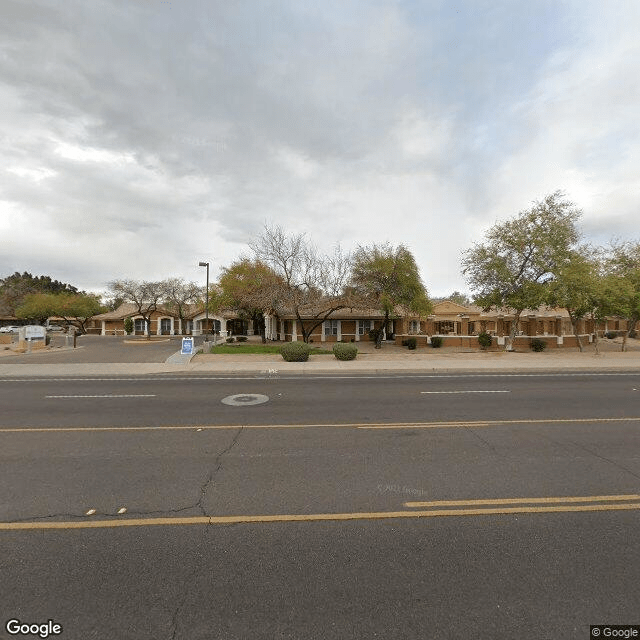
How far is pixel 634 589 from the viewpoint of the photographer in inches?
114

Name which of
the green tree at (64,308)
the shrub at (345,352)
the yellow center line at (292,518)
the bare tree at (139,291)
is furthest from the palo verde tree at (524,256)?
the green tree at (64,308)

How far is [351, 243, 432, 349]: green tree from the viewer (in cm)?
2552

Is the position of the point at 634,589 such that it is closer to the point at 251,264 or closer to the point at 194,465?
the point at 194,465

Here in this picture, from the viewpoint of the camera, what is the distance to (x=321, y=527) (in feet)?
12.3

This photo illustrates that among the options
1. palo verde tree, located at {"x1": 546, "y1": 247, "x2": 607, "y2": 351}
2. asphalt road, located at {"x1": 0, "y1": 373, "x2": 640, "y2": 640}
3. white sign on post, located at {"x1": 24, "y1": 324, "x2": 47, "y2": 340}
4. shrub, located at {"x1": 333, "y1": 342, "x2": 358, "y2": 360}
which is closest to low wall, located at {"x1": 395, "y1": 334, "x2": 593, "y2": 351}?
palo verde tree, located at {"x1": 546, "y1": 247, "x2": 607, "y2": 351}

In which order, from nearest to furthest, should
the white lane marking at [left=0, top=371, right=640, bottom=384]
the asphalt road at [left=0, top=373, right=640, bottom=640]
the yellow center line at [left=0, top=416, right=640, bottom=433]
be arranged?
the asphalt road at [left=0, top=373, right=640, bottom=640] → the yellow center line at [left=0, top=416, right=640, bottom=433] → the white lane marking at [left=0, top=371, right=640, bottom=384]

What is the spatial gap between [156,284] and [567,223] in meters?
37.6

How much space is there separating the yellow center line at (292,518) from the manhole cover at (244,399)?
18.6 ft

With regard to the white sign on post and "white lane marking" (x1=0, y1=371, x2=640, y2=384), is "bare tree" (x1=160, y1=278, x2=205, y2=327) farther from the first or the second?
"white lane marking" (x1=0, y1=371, x2=640, y2=384)

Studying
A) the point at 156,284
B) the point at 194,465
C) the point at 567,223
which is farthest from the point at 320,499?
the point at 156,284

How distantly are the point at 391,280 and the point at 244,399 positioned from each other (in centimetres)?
1787

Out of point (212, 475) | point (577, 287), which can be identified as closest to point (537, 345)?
point (577, 287)

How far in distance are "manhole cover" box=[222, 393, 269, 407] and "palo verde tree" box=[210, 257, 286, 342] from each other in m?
14.8

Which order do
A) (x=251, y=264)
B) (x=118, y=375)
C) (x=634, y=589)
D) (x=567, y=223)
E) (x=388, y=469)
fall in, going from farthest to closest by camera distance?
1. (x=251, y=264)
2. (x=567, y=223)
3. (x=118, y=375)
4. (x=388, y=469)
5. (x=634, y=589)
